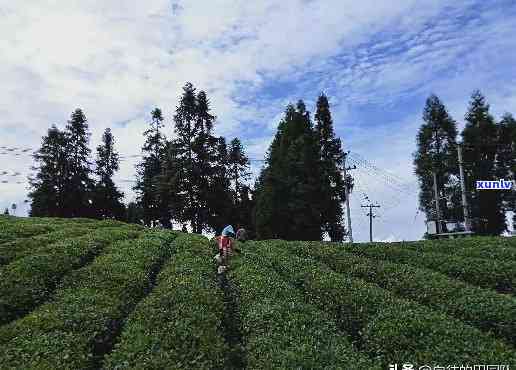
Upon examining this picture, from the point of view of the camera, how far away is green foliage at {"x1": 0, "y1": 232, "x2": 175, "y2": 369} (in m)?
12.3

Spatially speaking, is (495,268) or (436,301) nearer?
(436,301)

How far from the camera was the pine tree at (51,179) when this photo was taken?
238 feet

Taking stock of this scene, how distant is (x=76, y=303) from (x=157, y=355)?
18.9ft

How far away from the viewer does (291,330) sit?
1371cm

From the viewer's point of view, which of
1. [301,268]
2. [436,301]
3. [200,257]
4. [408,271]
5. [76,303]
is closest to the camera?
[76,303]

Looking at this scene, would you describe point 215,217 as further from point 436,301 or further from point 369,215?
point 436,301

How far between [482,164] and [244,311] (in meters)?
58.7

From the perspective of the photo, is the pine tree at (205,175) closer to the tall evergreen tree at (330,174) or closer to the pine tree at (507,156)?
the tall evergreen tree at (330,174)

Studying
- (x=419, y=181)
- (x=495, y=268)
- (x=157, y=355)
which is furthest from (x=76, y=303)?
(x=419, y=181)

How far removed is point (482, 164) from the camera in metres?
65.3

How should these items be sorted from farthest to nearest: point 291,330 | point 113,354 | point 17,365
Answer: point 291,330 → point 113,354 → point 17,365

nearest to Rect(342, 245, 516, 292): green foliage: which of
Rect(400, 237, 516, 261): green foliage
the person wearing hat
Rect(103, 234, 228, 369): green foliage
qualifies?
Rect(400, 237, 516, 261): green foliage

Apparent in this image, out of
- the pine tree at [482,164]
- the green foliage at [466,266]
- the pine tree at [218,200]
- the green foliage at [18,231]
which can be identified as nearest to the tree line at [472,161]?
the pine tree at [482,164]

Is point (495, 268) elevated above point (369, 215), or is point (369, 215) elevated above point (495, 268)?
point (369, 215)
